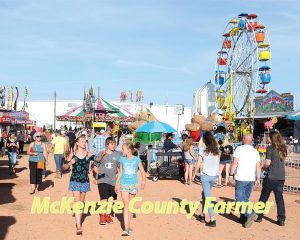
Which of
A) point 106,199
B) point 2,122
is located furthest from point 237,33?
point 106,199

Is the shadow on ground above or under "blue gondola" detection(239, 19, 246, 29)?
under

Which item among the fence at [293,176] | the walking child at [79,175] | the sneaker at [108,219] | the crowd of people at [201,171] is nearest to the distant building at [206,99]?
the fence at [293,176]

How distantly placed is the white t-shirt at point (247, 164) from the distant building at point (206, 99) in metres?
29.9

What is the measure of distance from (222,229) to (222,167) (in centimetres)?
544

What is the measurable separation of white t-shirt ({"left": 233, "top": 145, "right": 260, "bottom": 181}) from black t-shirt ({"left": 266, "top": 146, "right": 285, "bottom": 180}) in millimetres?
283

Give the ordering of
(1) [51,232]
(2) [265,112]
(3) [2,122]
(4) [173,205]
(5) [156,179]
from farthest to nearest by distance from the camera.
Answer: (2) [265,112]
(3) [2,122]
(5) [156,179]
(4) [173,205]
(1) [51,232]

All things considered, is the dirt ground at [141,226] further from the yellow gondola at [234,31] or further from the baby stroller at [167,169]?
the yellow gondola at [234,31]

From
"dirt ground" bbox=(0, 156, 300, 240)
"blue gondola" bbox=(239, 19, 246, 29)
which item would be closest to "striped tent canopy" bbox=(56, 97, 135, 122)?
"blue gondola" bbox=(239, 19, 246, 29)

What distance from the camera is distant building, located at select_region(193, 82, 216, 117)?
123ft

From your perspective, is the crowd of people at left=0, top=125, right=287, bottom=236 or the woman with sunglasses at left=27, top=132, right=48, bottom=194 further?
the woman with sunglasses at left=27, top=132, right=48, bottom=194

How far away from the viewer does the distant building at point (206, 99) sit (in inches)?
1471

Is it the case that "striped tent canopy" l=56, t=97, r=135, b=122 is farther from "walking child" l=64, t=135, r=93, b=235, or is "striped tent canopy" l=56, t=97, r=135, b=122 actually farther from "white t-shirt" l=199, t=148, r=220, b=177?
"walking child" l=64, t=135, r=93, b=235

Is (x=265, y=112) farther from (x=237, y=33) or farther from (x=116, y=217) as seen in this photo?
(x=116, y=217)

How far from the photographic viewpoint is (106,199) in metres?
7.22
